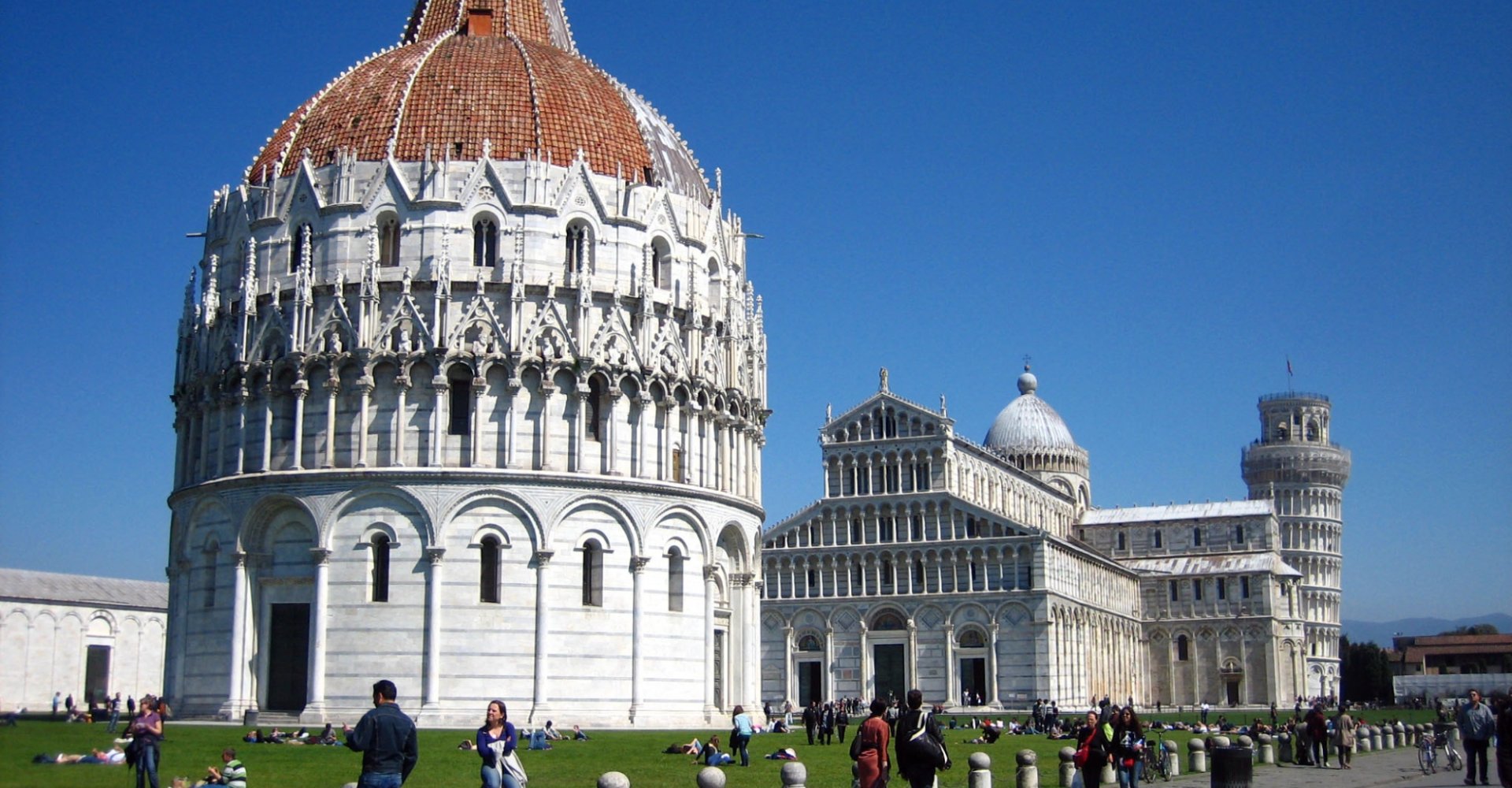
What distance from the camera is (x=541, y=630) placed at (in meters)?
45.6

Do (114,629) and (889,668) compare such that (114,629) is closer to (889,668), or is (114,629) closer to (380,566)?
(380,566)

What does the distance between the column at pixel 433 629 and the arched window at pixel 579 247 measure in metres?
9.83

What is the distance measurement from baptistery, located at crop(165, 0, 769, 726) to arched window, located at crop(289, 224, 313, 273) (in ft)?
0.31

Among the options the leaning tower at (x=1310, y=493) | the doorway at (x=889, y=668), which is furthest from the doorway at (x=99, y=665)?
the leaning tower at (x=1310, y=493)

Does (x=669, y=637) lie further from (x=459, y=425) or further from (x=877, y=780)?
(x=877, y=780)

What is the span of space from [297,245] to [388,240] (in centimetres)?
317

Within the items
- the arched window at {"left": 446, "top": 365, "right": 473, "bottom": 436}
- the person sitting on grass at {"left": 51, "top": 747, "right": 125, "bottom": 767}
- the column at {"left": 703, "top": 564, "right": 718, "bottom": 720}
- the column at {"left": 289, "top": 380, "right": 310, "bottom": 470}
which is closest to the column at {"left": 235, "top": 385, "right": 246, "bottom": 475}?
the column at {"left": 289, "top": 380, "right": 310, "bottom": 470}

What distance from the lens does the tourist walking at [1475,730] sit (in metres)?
27.4

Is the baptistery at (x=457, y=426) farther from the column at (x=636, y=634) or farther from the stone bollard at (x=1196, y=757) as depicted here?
the stone bollard at (x=1196, y=757)

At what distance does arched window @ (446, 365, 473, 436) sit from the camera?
46406 mm

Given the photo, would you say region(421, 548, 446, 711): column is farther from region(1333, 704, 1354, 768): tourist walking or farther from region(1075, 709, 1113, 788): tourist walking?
region(1075, 709, 1113, 788): tourist walking

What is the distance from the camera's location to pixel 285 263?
48.8 m

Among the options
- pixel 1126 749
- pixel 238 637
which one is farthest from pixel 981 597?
pixel 1126 749

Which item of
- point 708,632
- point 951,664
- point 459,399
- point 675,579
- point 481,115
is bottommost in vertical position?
point 951,664
